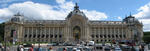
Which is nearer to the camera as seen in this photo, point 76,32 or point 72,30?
point 72,30

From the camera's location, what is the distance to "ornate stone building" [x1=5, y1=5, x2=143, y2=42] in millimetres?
109938

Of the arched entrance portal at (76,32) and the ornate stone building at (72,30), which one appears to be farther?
the arched entrance portal at (76,32)

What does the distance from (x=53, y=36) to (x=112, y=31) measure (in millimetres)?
37363

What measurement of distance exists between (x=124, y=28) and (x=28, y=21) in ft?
201

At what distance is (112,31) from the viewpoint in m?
115

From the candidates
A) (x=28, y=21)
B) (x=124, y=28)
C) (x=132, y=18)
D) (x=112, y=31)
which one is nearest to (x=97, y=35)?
(x=112, y=31)

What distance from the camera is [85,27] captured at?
4345 inches

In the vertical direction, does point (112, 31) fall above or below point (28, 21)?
below

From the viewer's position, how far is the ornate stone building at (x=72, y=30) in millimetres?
109938

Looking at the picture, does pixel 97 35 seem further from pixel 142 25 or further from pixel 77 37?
pixel 142 25

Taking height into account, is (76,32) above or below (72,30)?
below

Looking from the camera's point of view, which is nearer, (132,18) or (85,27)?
(85,27)

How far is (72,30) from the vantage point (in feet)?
364

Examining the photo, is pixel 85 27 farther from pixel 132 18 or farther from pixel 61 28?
pixel 132 18
